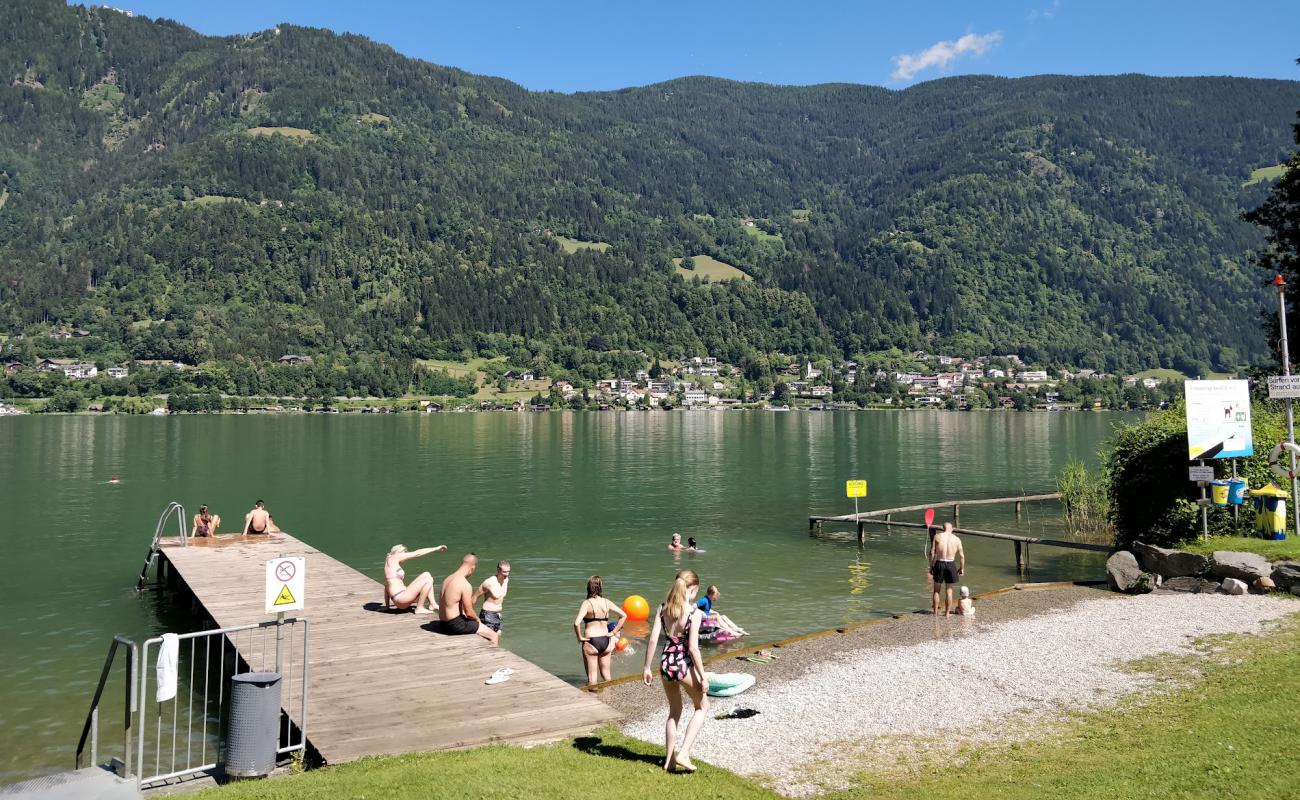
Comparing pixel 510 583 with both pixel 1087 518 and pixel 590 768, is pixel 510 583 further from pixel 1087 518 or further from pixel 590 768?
pixel 1087 518

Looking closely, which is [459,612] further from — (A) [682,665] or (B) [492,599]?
(A) [682,665]

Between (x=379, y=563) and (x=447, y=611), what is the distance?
17.4m

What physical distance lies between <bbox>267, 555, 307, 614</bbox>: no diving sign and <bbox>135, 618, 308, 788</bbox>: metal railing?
30cm

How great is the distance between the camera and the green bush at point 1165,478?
23016mm

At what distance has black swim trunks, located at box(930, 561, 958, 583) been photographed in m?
19.6

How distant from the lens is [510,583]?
28.8 m

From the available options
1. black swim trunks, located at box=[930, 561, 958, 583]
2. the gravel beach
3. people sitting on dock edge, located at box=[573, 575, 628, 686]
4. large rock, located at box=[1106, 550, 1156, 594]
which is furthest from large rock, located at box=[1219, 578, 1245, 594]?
people sitting on dock edge, located at box=[573, 575, 628, 686]

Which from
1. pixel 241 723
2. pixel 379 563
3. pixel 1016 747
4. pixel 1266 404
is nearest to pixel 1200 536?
pixel 1266 404

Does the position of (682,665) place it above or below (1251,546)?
above

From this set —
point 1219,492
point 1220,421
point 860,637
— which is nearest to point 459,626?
point 860,637

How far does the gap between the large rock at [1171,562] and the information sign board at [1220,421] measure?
2696 mm

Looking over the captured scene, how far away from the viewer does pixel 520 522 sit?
4444 cm

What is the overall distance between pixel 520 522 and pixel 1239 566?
104ft

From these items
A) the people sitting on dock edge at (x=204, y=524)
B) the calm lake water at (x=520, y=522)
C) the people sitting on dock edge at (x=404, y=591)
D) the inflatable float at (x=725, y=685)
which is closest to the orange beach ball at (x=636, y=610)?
the calm lake water at (x=520, y=522)
